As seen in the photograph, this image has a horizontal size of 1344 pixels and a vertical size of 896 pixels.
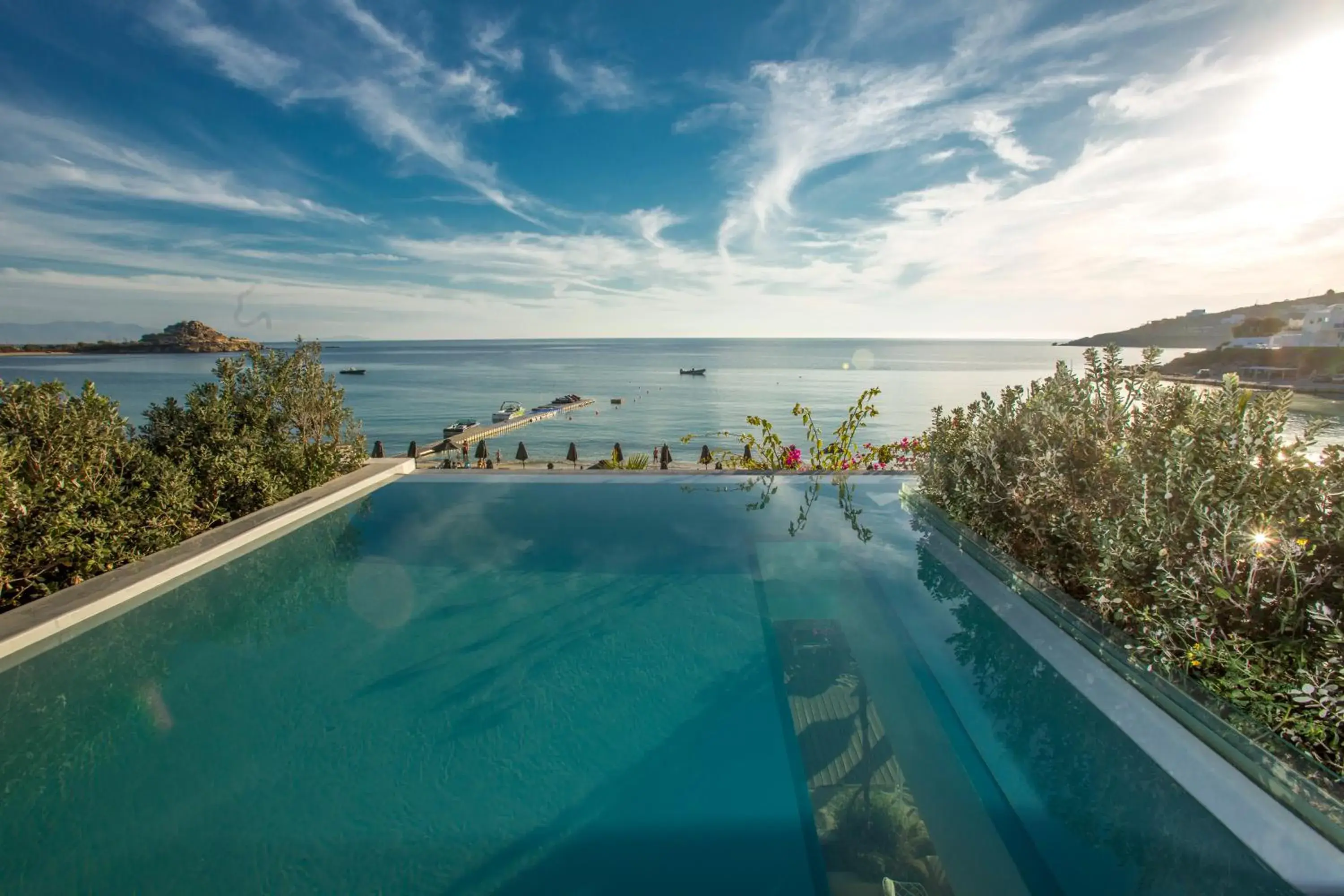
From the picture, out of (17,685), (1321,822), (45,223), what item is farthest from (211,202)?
(1321,822)

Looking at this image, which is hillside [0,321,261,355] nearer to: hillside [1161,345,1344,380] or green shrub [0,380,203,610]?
green shrub [0,380,203,610]

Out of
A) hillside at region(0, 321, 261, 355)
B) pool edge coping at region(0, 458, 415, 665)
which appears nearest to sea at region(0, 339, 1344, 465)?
hillside at region(0, 321, 261, 355)

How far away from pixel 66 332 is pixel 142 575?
96950 mm

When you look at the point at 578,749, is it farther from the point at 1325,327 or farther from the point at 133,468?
the point at 1325,327

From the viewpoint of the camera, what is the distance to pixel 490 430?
29.5m

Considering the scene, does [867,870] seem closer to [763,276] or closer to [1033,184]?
[1033,184]

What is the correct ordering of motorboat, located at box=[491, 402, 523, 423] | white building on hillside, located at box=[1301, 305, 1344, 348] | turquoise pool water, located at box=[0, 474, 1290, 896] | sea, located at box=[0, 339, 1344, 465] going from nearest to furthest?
turquoise pool water, located at box=[0, 474, 1290, 896]
sea, located at box=[0, 339, 1344, 465]
motorboat, located at box=[491, 402, 523, 423]
white building on hillside, located at box=[1301, 305, 1344, 348]

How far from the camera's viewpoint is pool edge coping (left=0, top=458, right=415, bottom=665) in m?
3.17

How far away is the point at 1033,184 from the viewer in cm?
1230

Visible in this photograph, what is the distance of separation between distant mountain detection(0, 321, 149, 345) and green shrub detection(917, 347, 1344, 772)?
5050cm

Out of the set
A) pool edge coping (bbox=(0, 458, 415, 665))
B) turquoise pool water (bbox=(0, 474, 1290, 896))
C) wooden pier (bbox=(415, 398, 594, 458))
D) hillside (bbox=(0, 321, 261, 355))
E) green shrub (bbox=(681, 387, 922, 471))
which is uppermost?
hillside (bbox=(0, 321, 261, 355))

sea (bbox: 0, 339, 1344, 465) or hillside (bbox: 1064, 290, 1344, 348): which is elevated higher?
hillside (bbox: 1064, 290, 1344, 348)

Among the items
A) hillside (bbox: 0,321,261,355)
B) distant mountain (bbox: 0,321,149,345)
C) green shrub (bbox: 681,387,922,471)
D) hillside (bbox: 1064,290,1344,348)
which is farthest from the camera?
hillside (bbox: 0,321,261,355)

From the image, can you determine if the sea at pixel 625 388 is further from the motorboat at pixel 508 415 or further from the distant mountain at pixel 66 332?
the distant mountain at pixel 66 332
